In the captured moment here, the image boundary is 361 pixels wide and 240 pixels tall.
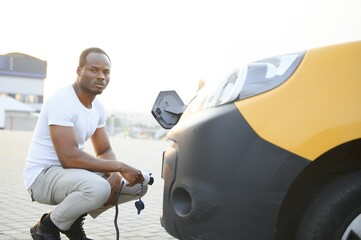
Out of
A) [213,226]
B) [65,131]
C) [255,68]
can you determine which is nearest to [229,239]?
[213,226]

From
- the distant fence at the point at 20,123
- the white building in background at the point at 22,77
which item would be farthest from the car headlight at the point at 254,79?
the white building in background at the point at 22,77

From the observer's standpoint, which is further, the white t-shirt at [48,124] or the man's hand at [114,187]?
the man's hand at [114,187]

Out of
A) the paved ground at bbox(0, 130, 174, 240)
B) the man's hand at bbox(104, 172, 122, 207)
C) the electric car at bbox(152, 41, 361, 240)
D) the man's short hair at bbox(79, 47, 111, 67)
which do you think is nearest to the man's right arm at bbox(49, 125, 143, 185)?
the man's hand at bbox(104, 172, 122, 207)

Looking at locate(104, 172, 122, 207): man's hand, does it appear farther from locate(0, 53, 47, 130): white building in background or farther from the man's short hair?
locate(0, 53, 47, 130): white building in background

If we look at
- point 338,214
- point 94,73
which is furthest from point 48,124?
point 338,214

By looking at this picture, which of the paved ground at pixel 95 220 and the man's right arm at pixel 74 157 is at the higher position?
the man's right arm at pixel 74 157

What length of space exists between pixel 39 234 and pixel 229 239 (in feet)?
4.75

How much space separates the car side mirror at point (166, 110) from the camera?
273cm

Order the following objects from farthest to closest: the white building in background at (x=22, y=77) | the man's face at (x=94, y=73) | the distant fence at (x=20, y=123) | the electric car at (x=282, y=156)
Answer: the white building in background at (x=22, y=77) → the distant fence at (x=20, y=123) → the man's face at (x=94, y=73) → the electric car at (x=282, y=156)

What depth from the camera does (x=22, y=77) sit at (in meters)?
67.7

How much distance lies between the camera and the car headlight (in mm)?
1937

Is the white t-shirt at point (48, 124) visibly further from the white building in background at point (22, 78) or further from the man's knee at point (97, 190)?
the white building in background at point (22, 78)

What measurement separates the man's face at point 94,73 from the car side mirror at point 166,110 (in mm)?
434

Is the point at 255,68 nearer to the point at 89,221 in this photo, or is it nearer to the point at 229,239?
the point at 229,239
